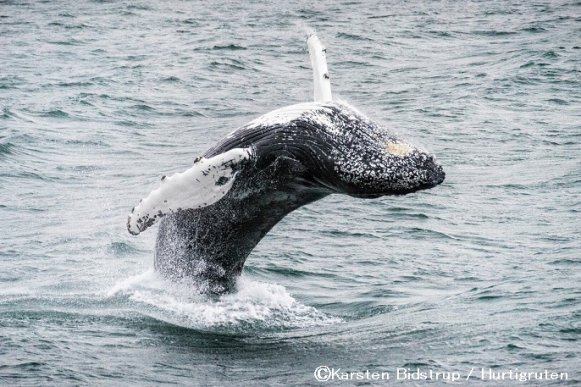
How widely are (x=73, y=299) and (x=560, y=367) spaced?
599cm

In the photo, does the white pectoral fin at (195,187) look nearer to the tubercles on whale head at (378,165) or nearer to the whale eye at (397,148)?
the tubercles on whale head at (378,165)

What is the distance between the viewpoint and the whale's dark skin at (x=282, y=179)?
1061 centimetres

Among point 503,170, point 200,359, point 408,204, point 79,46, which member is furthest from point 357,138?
point 79,46

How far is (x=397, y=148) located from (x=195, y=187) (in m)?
2.13

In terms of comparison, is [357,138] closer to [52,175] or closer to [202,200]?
[202,200]

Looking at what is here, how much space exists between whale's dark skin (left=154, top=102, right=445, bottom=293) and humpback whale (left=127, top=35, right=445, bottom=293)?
0.03 ft

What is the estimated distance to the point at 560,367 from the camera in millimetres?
9609

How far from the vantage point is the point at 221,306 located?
12500mm

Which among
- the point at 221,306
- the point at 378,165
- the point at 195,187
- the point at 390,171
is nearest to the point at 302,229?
the point at 221,306

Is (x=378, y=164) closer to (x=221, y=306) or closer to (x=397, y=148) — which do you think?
(x=397, y=148)

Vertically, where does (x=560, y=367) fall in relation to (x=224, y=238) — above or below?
below

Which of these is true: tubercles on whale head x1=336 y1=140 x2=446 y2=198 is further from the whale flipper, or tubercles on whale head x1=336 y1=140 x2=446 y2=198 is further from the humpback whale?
the whale flipper

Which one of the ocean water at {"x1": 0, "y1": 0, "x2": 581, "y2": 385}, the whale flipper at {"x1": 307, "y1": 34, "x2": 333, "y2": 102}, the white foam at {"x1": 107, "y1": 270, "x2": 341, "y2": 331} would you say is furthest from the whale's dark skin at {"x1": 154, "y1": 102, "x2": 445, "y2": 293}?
the whale flipper at {"x1": 307, "y1": 34, "x2": 333, "y2": 102}

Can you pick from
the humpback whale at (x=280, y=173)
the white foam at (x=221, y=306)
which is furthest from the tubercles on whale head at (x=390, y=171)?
the white foam at (x=221, y=306)
